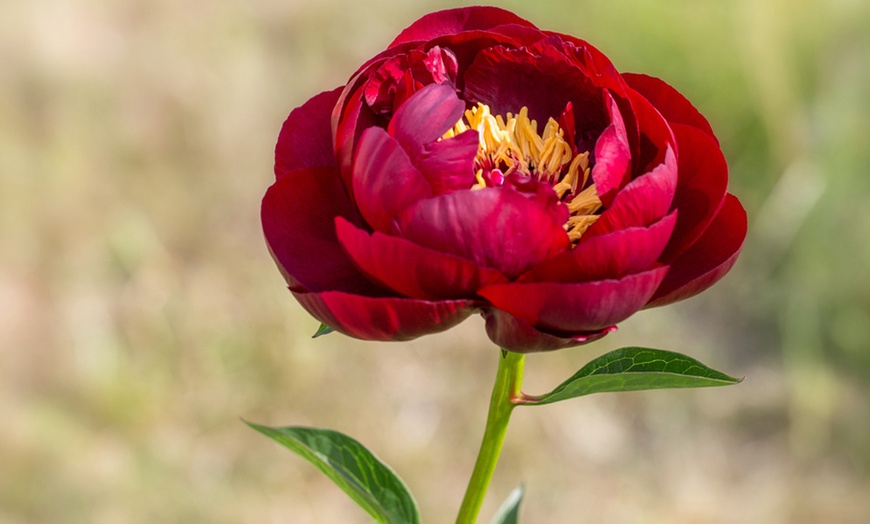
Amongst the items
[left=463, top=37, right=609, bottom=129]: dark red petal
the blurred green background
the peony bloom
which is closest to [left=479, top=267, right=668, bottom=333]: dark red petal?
the peony bloom

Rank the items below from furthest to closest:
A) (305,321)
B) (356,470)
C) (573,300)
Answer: (305,321) → (356,470) → (573,300)

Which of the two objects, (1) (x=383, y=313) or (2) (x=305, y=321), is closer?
(1) (x=383, y=313)

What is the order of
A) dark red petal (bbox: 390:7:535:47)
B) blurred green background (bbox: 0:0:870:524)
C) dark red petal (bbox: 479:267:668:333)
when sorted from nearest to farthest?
dark red petal (bbox: 479:267:668:333), dark red petal (bbox: 390:7:535:47), blurred green background (bbox: 0:0:870:524)

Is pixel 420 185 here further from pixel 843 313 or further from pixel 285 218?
pixel 843 313

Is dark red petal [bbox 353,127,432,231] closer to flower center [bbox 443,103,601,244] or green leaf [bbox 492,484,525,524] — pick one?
flower center [bbox 443,103,601,244]

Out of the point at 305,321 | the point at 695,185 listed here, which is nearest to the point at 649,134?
the point at 695,185

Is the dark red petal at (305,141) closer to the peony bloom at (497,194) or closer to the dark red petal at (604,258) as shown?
the peony bloom at (497,194)

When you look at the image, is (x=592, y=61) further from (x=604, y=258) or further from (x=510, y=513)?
(x=510, y=513)

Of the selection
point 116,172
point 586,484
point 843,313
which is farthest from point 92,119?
point 843,313

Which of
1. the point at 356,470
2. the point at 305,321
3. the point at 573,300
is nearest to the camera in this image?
the point at 573,300
